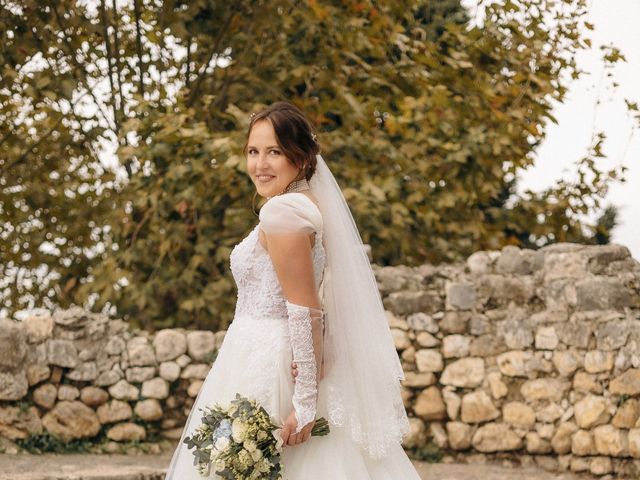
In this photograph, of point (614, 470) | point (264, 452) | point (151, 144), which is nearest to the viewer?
point (264, 452)

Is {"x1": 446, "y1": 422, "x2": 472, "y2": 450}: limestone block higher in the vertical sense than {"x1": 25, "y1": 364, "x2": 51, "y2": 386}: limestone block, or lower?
lower

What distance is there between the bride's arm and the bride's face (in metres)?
0.21

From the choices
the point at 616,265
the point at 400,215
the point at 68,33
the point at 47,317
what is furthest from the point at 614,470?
the point at 68,33

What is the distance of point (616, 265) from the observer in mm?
7273

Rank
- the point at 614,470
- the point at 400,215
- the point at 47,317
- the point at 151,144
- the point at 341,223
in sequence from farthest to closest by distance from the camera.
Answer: the point at 400,215 → the point at 151,144 → the point at 47,317 → the point at 614,470 → the point at 341,223

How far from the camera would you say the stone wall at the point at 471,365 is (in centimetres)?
680

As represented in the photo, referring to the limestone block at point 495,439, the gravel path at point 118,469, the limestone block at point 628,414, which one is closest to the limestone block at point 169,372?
the gravel path at point 118,469

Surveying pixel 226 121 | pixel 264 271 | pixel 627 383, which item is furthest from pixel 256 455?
pixel 226 121

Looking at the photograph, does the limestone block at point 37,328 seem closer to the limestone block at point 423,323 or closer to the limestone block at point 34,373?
the limestone block at point 34,373

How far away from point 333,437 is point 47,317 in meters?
4.61

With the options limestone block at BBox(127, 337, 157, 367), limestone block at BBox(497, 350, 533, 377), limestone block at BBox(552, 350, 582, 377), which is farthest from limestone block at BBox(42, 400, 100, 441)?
limestone block at BBox(552, 350, 582, 377)

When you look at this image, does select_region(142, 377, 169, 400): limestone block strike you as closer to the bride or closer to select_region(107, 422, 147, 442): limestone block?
select_region(107, 422, 147, 442): limestone block

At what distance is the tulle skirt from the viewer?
2977 millimetres

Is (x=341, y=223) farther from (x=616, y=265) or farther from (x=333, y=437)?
(x=616, y=265)
